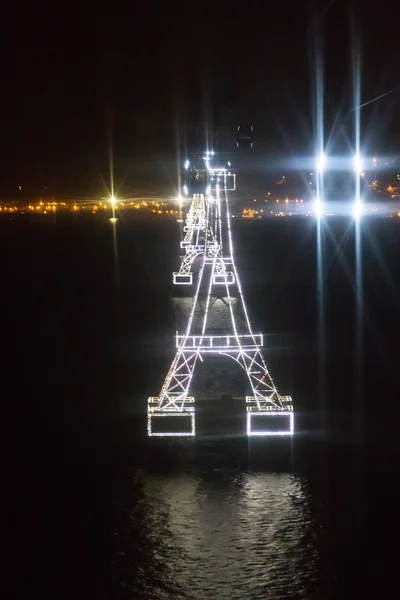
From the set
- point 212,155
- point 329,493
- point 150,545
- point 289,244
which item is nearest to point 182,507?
point 150,545

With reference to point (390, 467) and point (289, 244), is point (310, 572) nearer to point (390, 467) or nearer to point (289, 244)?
point (390, 467)

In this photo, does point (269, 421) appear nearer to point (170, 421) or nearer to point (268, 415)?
point (268, 415)

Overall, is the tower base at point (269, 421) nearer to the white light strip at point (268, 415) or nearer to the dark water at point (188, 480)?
the white light strip at point (268, 415)

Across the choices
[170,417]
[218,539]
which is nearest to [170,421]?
[170,417]

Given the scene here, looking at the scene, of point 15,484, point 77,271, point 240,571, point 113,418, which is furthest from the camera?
point 77,271

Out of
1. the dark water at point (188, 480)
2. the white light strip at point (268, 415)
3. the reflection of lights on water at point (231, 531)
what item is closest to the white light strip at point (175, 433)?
the dark water at point (188, 480)

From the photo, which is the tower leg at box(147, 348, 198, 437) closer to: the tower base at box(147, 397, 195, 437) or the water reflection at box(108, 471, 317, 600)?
the tower base at box(147, 397, 195, 437)

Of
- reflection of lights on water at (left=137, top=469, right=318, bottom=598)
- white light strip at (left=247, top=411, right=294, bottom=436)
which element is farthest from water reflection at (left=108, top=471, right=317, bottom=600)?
white light strip at (left=247, top=411, right=294, bottom=436)
